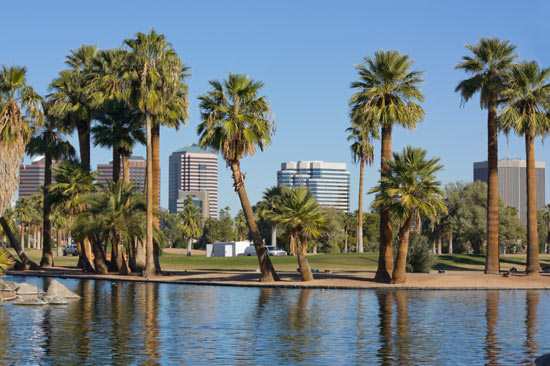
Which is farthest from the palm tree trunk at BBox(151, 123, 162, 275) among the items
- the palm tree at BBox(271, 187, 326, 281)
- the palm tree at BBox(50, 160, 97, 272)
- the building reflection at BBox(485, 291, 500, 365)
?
the building reflection at BBox(485, 291, 500, 365)

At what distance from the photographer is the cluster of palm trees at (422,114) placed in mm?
45628


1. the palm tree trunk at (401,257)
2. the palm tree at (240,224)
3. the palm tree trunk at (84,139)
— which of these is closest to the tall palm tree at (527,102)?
the palm tree trunk at (401,257)

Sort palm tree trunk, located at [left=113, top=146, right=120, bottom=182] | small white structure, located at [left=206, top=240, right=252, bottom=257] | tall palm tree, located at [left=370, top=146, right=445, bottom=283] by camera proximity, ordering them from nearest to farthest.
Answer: tall palm tree, located at [left=370, top=146, right=445, bottom=283] < palm tree trunk, located at [left=113, top=146, right=120, bottom=182] < small white structure, located at [left=206, top=240, right=252, bottom=257]

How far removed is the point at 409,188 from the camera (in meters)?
45.1

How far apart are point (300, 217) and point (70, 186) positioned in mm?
22271

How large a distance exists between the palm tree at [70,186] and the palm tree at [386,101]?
78.9 feet

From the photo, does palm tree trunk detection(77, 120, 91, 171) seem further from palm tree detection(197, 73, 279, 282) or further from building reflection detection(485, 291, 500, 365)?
building reflection detection(485, 291, 500, 365)

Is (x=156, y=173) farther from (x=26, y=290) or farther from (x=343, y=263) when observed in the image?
(x=343, y=263)

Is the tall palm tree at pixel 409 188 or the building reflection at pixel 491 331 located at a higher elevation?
the tall palm tree at pixel 409 188

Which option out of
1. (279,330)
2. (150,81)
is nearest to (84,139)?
(150,81)

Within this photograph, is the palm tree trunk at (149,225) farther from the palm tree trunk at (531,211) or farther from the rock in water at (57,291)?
the palm tree trunk at (531,211)

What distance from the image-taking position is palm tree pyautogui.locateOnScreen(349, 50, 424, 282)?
156 feet

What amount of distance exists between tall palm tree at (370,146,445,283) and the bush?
1199 cm

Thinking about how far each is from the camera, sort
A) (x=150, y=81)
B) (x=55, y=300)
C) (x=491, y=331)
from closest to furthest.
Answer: (x=491, y=331) < (x=55, y=300) < (x=150, y=81)
